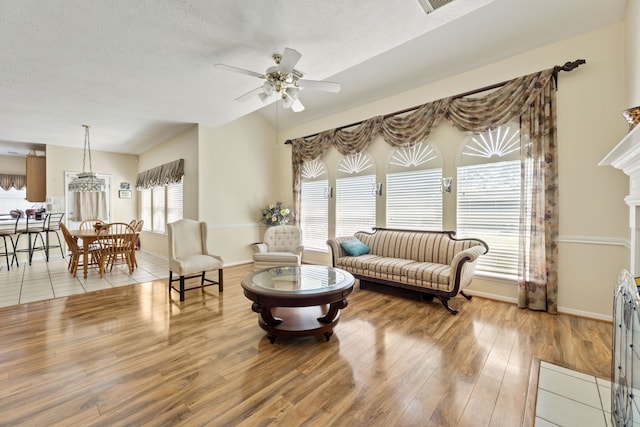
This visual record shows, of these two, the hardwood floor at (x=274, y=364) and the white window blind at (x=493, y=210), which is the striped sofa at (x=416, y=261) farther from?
the hardwood floor at (x=274, y=364)

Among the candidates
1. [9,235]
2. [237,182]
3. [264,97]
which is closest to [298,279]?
[264,97]

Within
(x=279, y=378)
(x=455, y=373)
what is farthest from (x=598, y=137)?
(x=279, y=378)

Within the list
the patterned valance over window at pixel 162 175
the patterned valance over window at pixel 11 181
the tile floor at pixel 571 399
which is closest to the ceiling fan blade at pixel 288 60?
the tile floor at pixel 571 399

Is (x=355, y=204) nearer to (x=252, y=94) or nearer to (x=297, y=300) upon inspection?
(x=252, y=94)

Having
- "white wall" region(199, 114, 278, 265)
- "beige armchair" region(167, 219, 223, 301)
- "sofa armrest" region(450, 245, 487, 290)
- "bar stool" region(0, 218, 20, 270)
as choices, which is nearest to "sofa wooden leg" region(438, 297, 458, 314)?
"sofa armrest" region(450, 245, 487, 290)

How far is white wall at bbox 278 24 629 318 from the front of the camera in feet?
9.33

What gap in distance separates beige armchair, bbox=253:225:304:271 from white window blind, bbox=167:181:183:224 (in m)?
2.43

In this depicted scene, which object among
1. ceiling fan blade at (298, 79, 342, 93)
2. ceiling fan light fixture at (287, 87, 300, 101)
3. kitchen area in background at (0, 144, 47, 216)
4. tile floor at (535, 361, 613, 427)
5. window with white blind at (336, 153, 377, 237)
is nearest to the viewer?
tile floor at (535, 361, 613, 427)

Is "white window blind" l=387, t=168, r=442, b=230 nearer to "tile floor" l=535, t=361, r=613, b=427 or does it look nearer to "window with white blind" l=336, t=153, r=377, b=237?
"window with white blind" l=336, t=153, r=377, b=237

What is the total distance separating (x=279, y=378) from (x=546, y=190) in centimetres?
357

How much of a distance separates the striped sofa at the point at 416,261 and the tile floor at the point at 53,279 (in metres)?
3.67

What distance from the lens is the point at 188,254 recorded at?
165 inches

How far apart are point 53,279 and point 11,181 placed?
219 inches

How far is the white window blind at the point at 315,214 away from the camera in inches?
224
